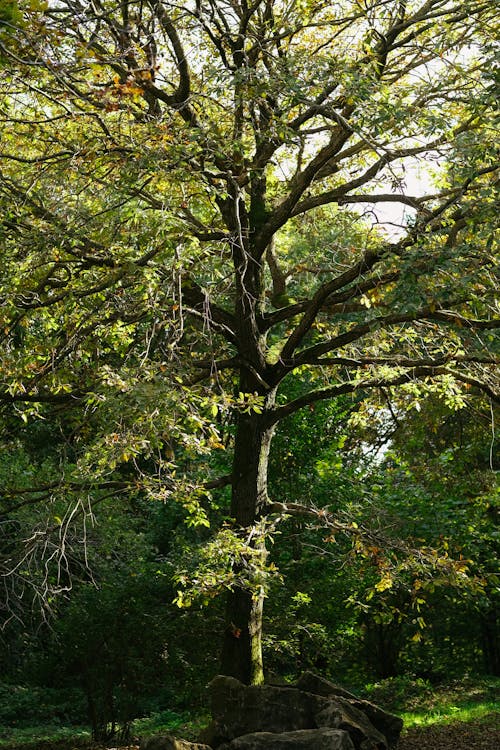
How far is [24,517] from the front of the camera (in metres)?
12.1

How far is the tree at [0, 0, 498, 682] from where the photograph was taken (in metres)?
6.77

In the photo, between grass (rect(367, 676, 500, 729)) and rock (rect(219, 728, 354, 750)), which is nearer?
rock (rect(219, 728, 354, 750))

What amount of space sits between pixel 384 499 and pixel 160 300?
19.2 feet

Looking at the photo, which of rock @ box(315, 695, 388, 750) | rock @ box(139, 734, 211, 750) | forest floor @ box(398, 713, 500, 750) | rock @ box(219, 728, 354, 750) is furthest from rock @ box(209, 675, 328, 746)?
forest floor @ box(398, 713, 500, 750)

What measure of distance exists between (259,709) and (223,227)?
4973 millimetres

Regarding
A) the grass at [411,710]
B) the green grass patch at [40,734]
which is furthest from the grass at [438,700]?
the green grass patch at [40,734]

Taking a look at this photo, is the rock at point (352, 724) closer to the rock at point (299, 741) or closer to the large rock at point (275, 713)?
the large rock at point (275, 713)

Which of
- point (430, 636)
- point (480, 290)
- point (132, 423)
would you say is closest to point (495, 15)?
point (480, 290)

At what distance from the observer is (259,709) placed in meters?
7.74

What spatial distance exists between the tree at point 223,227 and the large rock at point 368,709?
0.87m

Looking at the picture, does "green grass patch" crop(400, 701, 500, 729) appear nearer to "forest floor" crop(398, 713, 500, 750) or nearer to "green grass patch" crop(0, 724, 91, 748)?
"forest floor" crop(398, 713, 500, 750)

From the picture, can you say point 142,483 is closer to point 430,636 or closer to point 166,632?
point 166,632

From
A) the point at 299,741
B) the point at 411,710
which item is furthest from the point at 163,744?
the point at 411,710

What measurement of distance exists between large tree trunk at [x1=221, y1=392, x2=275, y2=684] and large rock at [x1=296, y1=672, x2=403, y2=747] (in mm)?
837
